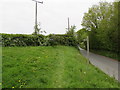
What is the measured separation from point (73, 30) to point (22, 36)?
30.7 ft

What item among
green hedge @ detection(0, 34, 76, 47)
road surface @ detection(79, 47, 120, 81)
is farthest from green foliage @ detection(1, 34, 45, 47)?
road surface @ detection(79, 47, 120, 81)

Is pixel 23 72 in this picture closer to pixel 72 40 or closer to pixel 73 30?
pixel 72 40

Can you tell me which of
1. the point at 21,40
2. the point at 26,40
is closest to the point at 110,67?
the point at 26,40

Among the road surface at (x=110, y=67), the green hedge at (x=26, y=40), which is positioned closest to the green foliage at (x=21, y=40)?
the green hedge at (x=26, y=40)

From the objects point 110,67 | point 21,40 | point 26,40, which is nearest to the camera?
point 110,67

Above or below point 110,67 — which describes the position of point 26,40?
above

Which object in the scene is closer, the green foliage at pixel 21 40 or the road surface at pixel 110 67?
the road surface at pixel 110 67

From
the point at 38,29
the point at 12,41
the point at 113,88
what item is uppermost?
the point at 38,29

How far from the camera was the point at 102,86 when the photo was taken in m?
2.67

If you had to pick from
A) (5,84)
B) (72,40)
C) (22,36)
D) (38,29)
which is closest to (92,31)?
(72,40)

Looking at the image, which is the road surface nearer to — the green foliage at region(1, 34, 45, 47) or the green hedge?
the green hedge

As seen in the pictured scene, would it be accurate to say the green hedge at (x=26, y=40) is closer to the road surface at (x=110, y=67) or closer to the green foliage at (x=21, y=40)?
the green foliage at (x=21, y=40)

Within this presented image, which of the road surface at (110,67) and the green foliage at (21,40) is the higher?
the green foliage at (21,40)

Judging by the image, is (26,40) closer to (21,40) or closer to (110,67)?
(21,40)
